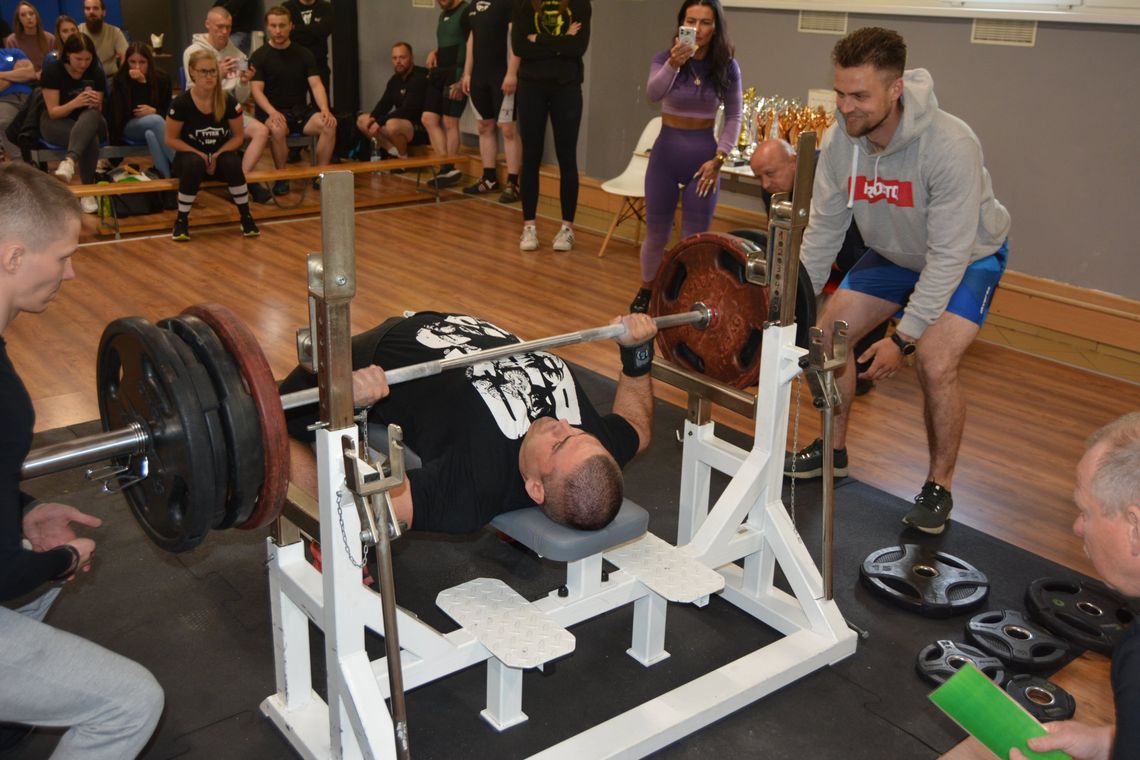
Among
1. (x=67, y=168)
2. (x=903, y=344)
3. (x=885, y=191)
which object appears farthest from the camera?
(x=67, y=168)

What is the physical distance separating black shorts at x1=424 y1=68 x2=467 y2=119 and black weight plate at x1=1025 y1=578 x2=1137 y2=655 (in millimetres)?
5572

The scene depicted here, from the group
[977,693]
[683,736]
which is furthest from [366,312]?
[977,693]

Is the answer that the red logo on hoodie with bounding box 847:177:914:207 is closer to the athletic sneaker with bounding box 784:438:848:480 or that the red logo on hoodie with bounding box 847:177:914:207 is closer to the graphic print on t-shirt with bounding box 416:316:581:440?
the athletic sneaker with bounding box 784:438:848:480

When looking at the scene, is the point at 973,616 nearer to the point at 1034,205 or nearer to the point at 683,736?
the point at 683,736

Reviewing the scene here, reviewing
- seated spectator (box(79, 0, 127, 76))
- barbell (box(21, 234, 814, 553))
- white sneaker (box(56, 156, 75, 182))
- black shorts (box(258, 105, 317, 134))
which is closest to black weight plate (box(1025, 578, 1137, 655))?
barbell (box(21, 234, 814, 553))

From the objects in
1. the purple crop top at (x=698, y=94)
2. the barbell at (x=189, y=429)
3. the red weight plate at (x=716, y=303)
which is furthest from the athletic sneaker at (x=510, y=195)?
the barbell at (x=189, y=429)

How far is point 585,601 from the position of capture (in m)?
2.16

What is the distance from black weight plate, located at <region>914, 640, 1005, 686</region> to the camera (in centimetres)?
227

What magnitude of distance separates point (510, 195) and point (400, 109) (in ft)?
4.19

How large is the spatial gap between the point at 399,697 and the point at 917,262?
2.06 metres

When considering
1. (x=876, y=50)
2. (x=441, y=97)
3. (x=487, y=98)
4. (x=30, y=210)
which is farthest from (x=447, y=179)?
(x=30, y=210)

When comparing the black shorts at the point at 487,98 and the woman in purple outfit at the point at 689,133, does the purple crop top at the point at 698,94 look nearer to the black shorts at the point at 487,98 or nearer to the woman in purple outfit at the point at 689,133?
the woman in purple outfit at the point at 689,133

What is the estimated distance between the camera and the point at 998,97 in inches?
179

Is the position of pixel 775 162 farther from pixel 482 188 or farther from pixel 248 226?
pixel 482 188
